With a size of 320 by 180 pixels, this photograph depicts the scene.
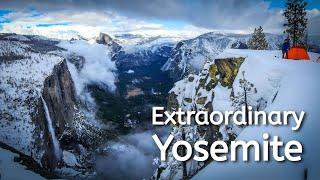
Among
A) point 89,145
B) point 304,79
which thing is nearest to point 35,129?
point 304,79

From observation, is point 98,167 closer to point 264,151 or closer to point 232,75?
point 232,75

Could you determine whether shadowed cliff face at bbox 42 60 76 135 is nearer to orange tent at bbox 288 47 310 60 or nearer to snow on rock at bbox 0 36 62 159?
snow on rock at bbox 0 36 62 159

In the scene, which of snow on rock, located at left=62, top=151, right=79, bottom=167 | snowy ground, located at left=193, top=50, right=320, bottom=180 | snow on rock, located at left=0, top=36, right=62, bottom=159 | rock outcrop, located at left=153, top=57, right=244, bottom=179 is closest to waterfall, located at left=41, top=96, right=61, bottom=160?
snow on rock, located at left=0, top=36, right=62, bottom=159

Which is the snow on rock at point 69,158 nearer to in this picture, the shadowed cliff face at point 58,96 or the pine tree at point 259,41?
the shadowed cliff face at point 58,96

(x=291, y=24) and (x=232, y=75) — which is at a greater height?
(x=291, y=24)

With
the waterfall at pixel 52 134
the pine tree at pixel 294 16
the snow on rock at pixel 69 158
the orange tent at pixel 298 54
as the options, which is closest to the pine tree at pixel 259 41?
the pine tree at pixel 294 16

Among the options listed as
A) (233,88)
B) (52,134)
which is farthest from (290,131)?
(52,134)

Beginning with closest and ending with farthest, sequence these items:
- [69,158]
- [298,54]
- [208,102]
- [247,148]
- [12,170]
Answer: [247,148] < [12,170] < [298,54] < [208,102] < [69,158]

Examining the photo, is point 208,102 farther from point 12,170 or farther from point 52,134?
point 52,134
